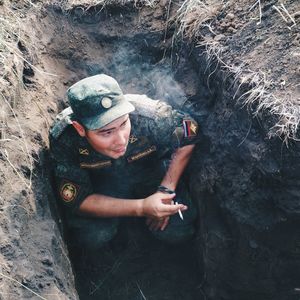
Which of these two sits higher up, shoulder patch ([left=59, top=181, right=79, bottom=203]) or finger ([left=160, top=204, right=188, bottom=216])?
shoulder patch ([left=59, top=181, right=79, bottom=203])

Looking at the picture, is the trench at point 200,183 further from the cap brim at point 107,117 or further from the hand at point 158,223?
the cap brim at point 107,117

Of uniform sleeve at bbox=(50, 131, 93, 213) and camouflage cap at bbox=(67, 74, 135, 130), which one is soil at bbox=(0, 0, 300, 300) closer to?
uniform sleeve at bbox=(50, 131, 93, 213)

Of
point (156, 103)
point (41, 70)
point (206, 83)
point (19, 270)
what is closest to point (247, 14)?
point (206, 83)

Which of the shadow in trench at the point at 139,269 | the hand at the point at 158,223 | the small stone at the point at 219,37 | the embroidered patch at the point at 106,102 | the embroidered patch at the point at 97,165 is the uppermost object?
the small stone at the point at 219,37

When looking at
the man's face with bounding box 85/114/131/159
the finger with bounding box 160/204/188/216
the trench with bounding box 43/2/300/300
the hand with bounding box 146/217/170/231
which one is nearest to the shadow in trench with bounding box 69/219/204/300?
the trench with bounding box 43/2/300/300

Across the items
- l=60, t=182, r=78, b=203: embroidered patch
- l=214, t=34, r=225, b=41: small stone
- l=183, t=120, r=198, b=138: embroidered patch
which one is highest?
l=214, t=34, r=225, b=41: small stone

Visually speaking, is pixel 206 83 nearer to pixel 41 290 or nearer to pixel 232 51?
pixel 232 51

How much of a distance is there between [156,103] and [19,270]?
4.01ft

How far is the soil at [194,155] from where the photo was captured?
2.41 m

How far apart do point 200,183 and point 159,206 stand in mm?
322

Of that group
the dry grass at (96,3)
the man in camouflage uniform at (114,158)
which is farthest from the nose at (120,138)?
the dry grass at (96,3)

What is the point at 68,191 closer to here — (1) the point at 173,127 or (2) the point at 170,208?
(2) the point at 170,208

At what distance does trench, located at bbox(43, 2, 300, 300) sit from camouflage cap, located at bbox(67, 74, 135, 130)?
632mm

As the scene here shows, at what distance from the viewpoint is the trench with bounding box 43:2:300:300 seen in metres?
2.59
